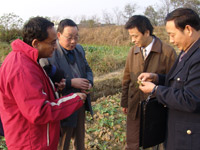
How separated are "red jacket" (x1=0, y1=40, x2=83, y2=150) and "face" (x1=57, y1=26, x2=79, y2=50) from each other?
0.88 meters

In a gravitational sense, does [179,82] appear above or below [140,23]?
below

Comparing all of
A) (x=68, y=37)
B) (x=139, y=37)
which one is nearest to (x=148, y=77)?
(x=139, y=37)

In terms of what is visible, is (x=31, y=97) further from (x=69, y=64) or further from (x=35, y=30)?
(x=69, y=64)

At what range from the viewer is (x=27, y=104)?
137cm

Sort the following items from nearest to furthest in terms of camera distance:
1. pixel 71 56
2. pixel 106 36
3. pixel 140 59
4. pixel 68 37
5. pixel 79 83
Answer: pixel 79 83, pixel 68 37, pixel 71 56, pixel 140 59, pixel 106 36

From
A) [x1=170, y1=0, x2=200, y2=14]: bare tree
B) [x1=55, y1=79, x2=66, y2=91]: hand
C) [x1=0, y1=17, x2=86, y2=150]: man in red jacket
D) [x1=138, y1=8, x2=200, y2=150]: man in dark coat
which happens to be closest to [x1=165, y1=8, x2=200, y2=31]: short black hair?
[x1=138, y1=8, x2=200, y2=150]: man in dark coat

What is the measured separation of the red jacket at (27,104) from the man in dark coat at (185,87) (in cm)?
86

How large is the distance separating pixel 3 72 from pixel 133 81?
1.79 metres

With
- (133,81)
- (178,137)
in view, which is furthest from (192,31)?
(133,81)

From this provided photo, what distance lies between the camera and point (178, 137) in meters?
1.67

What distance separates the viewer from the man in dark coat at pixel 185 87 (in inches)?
59.7

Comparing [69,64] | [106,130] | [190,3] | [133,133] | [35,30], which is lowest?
[106,130]

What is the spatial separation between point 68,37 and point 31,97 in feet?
3.94

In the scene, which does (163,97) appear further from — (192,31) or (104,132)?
(104,132)
